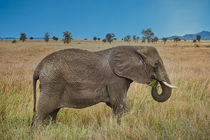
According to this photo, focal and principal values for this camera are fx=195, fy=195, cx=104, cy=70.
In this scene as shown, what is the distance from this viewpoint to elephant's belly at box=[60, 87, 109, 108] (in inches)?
132

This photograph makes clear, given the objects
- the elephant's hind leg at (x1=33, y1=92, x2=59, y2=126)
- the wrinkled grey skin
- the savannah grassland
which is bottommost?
the savannah grassland

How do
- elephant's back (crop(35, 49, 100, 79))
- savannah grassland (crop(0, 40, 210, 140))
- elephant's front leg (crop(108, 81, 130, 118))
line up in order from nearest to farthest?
savannah grassland (crop(0, 40, 210, 140)) < elephant's back (crop(35, 49, 100, 79)) < elephant's front leg (crop(108, 81, 130, 118))

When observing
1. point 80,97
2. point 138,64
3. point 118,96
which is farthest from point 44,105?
point 138,64

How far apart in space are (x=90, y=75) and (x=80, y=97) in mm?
417

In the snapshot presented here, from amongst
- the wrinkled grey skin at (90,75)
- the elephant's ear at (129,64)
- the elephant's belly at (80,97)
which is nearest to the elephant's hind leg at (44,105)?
the wrinkled grey skin at (90,75)

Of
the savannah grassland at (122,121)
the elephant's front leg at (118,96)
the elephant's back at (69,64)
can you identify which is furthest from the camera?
the elephant's front leg at (118,96)

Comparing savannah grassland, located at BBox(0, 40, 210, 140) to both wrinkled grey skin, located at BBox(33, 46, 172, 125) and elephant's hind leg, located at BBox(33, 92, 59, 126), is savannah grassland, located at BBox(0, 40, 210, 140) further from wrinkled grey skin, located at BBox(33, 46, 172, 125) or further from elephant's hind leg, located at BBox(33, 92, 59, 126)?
wrinkled grey skin, located at BBox(33, 46, 172, 125)

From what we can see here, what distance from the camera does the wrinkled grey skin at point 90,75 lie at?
10.9 ft

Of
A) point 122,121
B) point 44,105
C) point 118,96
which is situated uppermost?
point 118,96

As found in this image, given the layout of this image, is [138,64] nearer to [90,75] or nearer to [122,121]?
[90,75]

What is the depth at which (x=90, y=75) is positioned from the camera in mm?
3400

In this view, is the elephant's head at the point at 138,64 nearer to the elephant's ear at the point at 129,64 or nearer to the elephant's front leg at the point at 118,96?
the elephant's ear at the point at 129,64

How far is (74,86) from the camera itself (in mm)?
3338

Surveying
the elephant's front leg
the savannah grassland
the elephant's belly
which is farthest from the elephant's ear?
the savannah grassland
